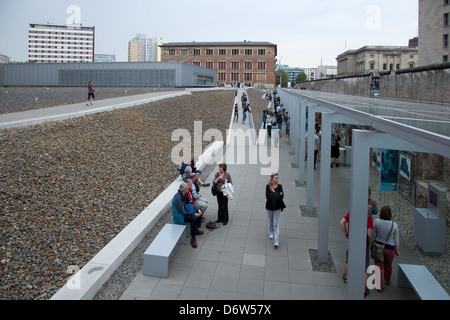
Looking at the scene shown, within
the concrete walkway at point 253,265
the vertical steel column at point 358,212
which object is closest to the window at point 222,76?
the concrete walkway at point 253,265

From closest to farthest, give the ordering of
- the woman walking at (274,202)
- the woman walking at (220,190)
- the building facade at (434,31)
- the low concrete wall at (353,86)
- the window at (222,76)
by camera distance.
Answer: the woman walking at (274,202), the woman walking at (220,190), the low concrete wall at (353,86), the building facade at (434,31), the window at (222,76)

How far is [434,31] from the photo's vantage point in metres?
41.4

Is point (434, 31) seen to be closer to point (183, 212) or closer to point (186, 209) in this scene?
point (186, 209)

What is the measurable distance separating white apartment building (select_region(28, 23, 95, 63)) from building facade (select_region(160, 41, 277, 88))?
8891 centimetres

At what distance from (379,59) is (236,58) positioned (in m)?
40.7

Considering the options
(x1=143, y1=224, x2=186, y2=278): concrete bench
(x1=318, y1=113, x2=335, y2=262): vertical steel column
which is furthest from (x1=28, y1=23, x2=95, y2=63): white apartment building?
(x1=143, y1=224, x2=186, y2=278): concrete bench

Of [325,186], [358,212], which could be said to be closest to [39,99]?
[325,186]

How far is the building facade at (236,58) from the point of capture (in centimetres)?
10369

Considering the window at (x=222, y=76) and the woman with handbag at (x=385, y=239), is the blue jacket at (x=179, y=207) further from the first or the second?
the window at (x=222, y=76)

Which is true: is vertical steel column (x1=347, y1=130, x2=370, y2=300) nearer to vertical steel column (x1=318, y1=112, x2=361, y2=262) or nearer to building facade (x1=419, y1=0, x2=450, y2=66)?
vertical steel column (x1=318, y1=112, x2=361, y2=262)

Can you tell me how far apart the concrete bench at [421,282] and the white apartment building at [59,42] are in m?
192

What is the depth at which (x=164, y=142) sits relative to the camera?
15320 mm

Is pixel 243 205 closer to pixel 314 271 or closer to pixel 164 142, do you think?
pixel 314 271
